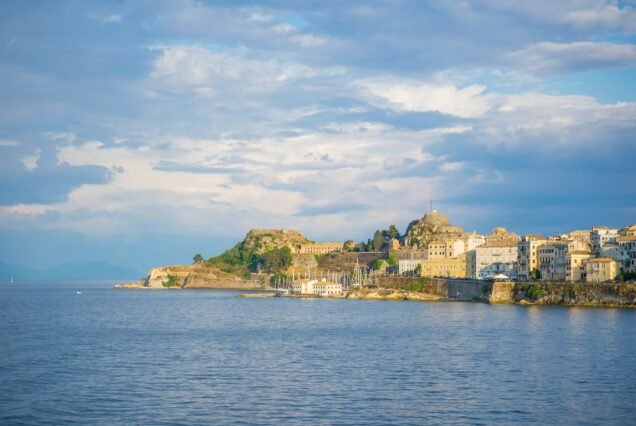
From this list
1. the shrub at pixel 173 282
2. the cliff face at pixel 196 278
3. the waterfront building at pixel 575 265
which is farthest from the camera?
the shrub at pixel 173 282

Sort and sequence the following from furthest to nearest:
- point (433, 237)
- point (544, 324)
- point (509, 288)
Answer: point (433, 237) < point (509, 288) < point (544, 324)

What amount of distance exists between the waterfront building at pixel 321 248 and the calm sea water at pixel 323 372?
115626mm

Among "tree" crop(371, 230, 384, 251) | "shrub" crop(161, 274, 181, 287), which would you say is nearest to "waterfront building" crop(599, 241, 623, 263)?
"tree" crop(371, 230, 384, 251)

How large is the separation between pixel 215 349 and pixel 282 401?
1754 cm

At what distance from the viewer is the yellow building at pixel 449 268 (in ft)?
405

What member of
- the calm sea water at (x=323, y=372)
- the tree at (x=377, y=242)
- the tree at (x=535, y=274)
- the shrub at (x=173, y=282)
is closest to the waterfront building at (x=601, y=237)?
the tree at (x=535, y=274)

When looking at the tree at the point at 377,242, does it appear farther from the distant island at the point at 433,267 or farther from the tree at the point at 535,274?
the tree at the point at 535,274

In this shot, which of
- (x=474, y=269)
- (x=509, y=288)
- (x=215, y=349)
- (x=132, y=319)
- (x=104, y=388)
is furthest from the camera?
(x=474, y=269)

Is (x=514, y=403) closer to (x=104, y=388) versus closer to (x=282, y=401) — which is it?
(x=282, y=401)

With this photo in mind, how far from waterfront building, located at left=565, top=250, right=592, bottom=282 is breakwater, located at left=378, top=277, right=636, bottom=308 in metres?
6.74

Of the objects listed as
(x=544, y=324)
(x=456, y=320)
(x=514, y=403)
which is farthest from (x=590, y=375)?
(x=456, y=320)

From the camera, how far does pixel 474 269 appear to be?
11962 centimetres

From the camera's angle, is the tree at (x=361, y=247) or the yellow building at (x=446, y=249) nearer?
the yellow building at (x=446, y=249)

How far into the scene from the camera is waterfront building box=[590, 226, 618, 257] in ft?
326
